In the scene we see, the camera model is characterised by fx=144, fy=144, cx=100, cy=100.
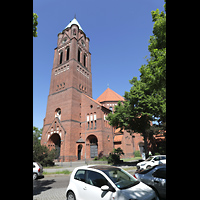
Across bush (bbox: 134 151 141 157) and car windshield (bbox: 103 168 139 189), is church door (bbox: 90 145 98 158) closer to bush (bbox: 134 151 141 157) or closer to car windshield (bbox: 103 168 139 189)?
bush (bbox: 134 151 141 157)

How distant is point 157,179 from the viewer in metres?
5.67

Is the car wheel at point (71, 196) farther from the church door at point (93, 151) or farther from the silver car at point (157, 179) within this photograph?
the church door at point (93, 151)

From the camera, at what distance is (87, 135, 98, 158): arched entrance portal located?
2838cm

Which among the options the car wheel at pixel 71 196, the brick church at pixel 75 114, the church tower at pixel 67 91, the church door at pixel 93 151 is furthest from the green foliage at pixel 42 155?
the car wheel at pixel 71 196

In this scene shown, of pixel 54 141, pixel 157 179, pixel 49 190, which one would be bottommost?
pixel 54 141

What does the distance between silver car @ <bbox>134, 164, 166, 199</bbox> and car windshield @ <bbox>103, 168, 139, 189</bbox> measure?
5.04ft

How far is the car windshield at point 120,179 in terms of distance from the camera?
13.8 feet

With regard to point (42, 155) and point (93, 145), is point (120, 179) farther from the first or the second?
point (93, 145)

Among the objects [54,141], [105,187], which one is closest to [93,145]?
[54,141]

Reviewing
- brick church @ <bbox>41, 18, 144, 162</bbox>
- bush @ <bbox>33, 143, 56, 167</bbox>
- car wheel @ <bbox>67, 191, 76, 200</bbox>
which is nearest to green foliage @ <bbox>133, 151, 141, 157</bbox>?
brick church @ <bbox>41, 18, 144, 162</bbox>

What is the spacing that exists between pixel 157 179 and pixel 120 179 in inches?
81.8

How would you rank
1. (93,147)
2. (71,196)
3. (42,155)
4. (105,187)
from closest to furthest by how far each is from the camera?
(105,187) < (71,196) < (42,155) < (93,147)

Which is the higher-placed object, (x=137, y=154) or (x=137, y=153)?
(x=137, y=153)
